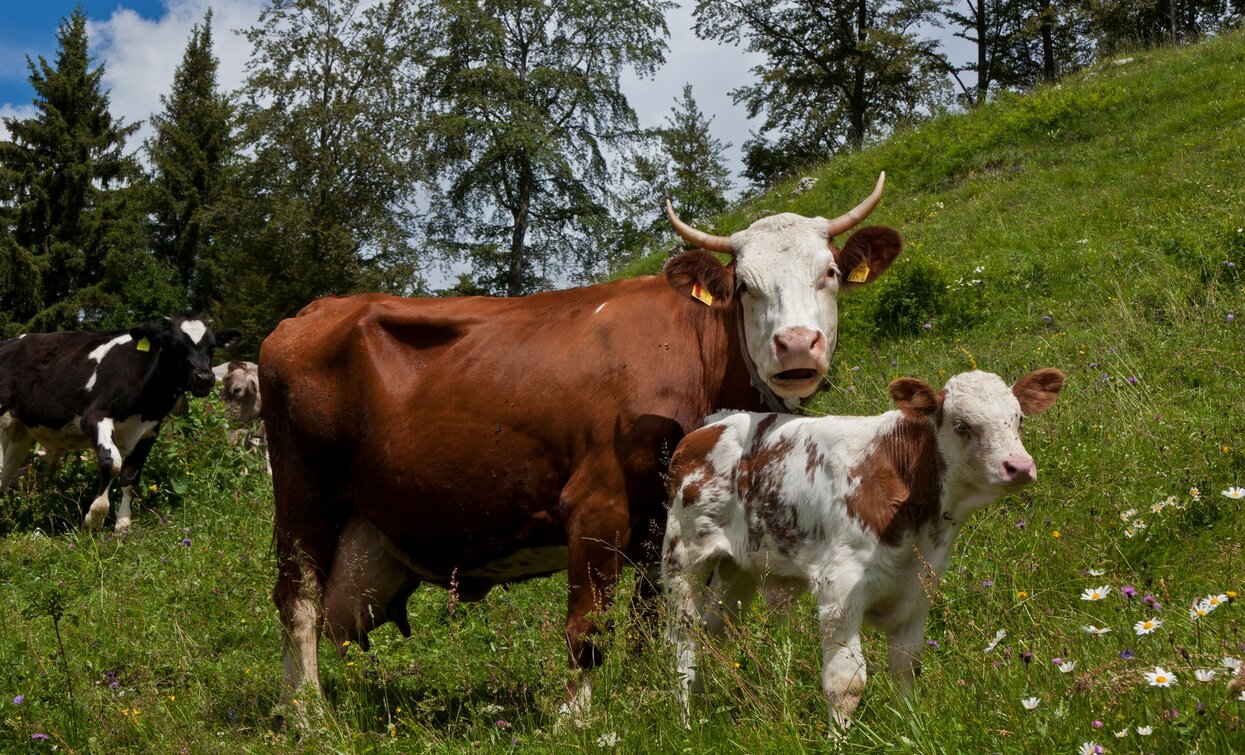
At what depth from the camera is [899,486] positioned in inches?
157

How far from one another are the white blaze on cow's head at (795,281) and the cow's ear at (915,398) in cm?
34

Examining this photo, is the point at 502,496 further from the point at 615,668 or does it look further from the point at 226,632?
the point at 226,632

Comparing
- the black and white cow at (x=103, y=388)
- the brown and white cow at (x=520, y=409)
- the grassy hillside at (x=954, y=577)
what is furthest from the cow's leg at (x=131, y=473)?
the brown and white cow at (x=520, y=409)

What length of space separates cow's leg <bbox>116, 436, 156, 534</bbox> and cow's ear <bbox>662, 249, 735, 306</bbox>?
8580mm

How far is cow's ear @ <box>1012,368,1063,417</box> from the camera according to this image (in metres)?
4.09

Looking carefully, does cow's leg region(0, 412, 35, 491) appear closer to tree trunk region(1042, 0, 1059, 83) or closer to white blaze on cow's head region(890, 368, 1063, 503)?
white blaze on cow's head region(890, 368, 1063, 503)

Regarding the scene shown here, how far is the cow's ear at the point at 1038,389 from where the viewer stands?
13.4ft

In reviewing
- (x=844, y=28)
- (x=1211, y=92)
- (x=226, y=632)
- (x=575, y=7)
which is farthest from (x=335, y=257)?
(x=226, y=632)

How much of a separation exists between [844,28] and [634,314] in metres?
34.7

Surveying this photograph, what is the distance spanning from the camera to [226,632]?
295 inches

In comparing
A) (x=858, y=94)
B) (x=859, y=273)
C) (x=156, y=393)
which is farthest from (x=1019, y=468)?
(x=858, y=94)

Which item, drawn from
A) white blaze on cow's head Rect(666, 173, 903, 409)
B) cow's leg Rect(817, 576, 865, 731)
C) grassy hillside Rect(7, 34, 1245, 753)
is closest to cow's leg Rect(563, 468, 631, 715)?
grassy hillside Rect(7, 34, 1245, 753)

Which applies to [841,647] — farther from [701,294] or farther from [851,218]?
[851,218]

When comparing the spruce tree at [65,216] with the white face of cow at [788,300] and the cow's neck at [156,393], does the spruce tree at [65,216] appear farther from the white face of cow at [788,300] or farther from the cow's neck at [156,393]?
the white face of cow at [788,300]
